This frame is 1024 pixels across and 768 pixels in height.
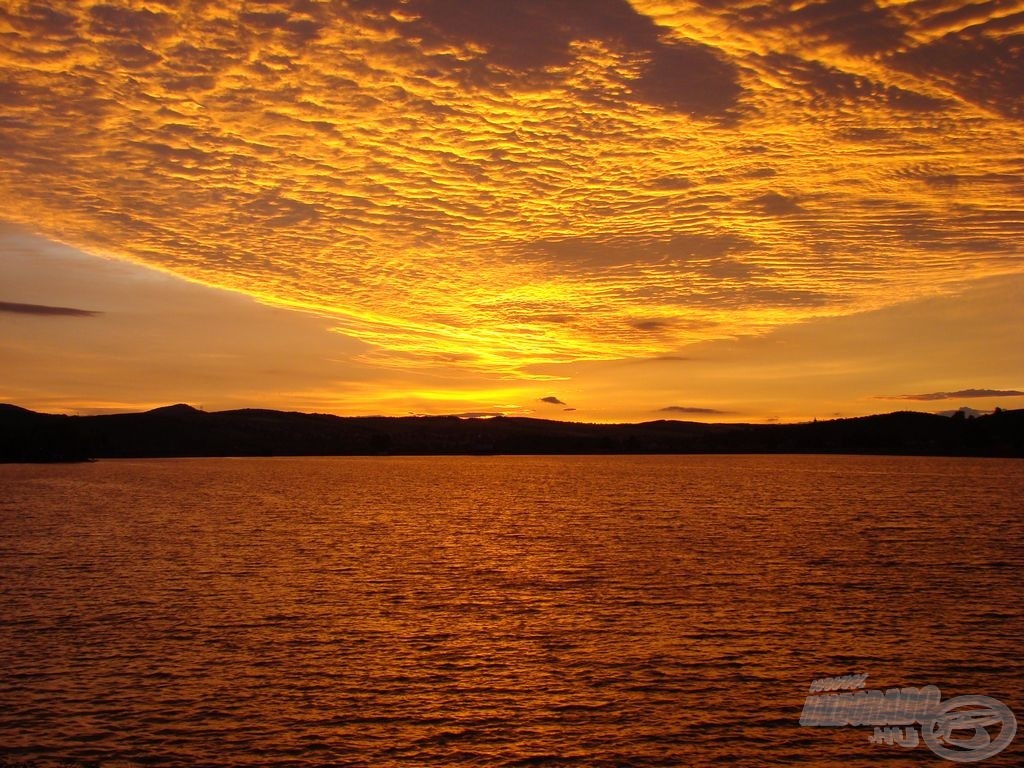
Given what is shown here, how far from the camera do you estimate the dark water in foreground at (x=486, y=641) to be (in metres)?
27.6

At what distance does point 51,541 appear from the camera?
78438 millimetres

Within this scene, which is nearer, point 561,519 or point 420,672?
point 420,672

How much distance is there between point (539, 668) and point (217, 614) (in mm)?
19719

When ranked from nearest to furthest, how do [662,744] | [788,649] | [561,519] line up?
[662,744] → [788,649] → [561,519]

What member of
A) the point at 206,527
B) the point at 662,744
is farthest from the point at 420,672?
the point at 206,527

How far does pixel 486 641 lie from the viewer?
40406mm

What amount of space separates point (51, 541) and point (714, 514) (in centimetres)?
7511

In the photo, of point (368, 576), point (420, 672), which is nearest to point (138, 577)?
point (368, 576)

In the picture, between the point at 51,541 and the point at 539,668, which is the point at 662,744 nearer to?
the point at 539,668

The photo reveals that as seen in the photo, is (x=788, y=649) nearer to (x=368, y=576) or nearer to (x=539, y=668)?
(x=539, y=668)

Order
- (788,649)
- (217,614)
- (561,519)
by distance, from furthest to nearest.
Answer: (561,519)
(217,614)
(788,649)

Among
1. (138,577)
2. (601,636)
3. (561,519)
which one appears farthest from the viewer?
(561,519)

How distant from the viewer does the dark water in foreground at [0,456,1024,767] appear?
27641mm

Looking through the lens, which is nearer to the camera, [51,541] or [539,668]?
[539,668]
